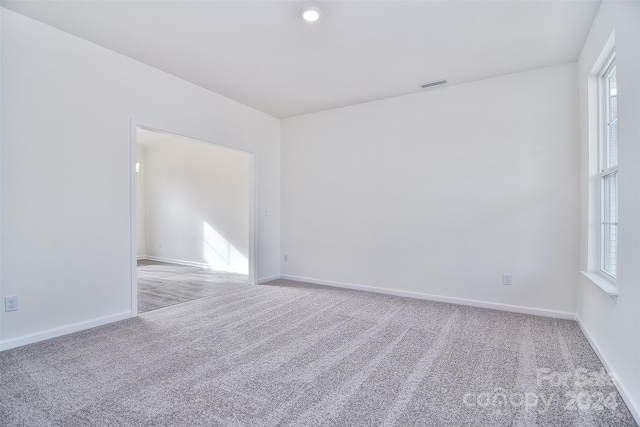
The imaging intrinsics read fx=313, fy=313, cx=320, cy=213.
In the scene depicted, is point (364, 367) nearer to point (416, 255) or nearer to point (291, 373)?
point (291, 373)

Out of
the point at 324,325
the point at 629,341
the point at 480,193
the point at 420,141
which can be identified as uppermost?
the point at 420,141

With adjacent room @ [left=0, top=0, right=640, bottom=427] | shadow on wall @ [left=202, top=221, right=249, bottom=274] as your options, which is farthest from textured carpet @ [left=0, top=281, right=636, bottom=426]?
shadow on wall @ [left=202, top=221, right=249, bottom=274]

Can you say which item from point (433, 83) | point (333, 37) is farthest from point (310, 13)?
point (433, 83)

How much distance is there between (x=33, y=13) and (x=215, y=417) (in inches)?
130

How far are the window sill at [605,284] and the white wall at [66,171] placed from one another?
406 cm

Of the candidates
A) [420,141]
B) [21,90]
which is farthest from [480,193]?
[21,90]

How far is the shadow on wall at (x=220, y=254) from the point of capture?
588 cm

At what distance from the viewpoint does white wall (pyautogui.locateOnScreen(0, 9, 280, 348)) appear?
249 cm

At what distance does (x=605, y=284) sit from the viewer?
2.30 meters

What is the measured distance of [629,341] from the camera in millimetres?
1776

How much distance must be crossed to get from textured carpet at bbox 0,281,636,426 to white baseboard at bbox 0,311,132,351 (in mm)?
81

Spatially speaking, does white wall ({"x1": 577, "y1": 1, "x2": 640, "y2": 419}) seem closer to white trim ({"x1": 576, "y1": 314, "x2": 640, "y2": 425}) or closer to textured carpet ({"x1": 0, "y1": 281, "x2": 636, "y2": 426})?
white trim ({"x1": 576, "y1": 314, "x2": 640, "y2": 425})

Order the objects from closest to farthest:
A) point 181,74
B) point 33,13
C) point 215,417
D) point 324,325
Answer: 1. point 215,417
2. point 33,13
3. point 324,325
4. point 181,74

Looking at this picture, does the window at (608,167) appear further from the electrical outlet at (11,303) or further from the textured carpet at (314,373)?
the electrical outlet at (11,303)
